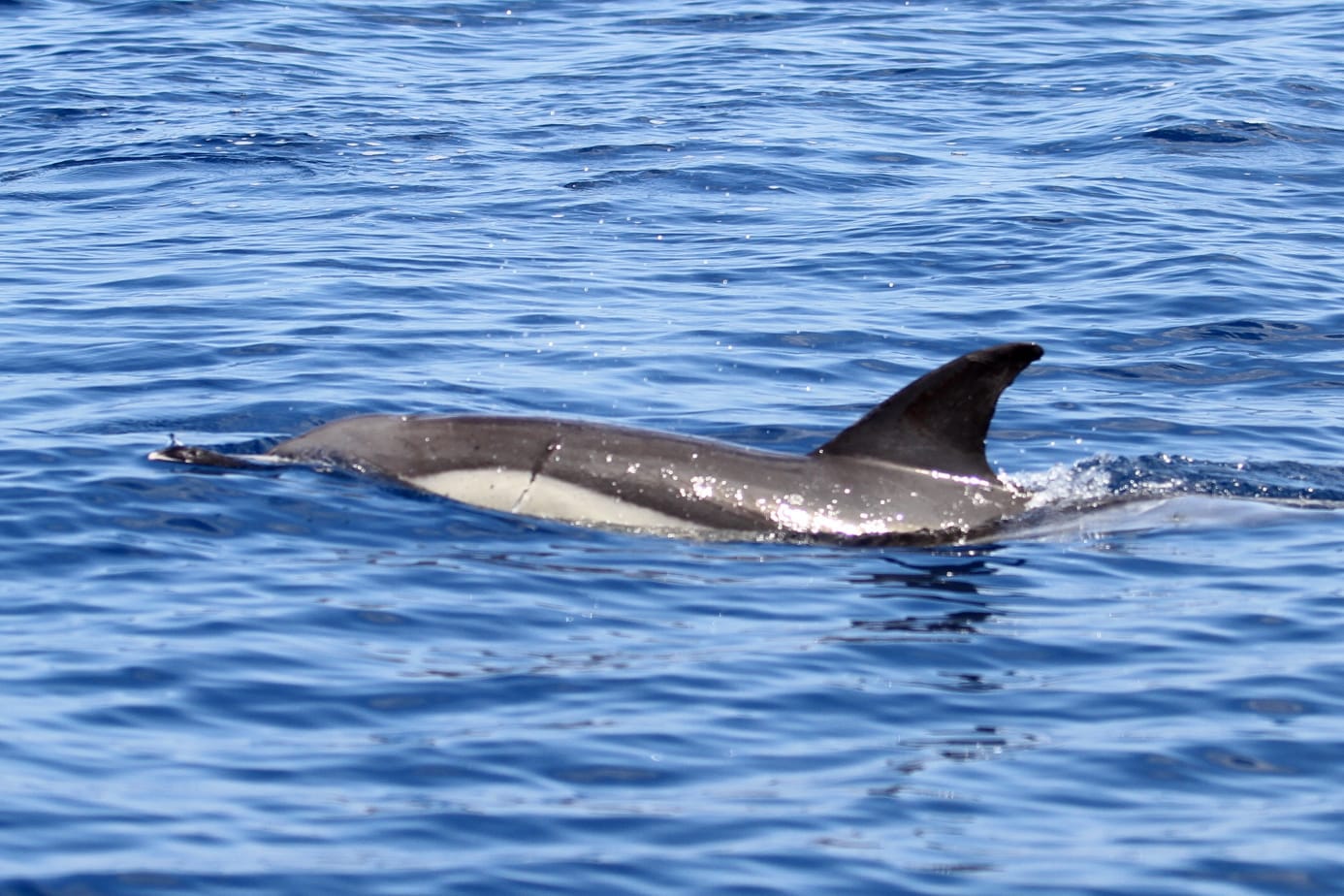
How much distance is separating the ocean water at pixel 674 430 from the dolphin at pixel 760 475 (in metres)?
0.22

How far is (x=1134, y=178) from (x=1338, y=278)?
4258 millimetres

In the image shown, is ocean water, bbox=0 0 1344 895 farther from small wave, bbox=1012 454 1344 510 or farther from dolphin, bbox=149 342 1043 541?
dolphin, bbox=149 342 1043 541

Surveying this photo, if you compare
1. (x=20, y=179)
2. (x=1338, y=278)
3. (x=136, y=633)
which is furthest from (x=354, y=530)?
(x=20, y=179)

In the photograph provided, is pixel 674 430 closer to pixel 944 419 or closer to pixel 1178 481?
pixel 944 419

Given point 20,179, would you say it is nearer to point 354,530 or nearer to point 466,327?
point 466,327

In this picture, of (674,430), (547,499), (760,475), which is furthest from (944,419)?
(674,430)

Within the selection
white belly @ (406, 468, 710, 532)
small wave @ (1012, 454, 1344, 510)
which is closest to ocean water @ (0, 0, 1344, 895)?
small wave @ (1012, 454, 1344, 510)

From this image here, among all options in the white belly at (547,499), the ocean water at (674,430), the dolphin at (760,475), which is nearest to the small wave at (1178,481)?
the ocean water at (674,430)

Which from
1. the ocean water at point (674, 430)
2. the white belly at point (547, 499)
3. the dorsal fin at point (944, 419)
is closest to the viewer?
the ocean water at point (674, 430)

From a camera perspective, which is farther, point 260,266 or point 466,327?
point 260,266

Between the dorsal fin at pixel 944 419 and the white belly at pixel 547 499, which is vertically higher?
the dorsal fin at pixel 944 419

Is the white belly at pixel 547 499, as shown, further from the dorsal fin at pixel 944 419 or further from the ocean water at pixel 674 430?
the dorsal fin at pixel 944 419

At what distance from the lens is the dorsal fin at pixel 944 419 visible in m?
10.8

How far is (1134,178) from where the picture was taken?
74.1 feet
